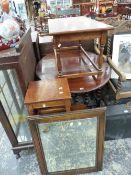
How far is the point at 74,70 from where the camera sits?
1336 millimetres

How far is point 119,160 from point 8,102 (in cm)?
100

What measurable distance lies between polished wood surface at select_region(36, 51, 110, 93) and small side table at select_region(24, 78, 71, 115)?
0.64ft

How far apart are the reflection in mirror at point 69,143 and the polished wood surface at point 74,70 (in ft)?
0.90

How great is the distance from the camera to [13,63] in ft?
2.90

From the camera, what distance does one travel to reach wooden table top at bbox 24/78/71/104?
940 mm

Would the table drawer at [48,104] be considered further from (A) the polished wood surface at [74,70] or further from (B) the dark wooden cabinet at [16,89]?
(A) the polished wood surface at [74,70]

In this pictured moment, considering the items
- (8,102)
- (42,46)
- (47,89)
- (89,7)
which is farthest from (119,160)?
(89,7)

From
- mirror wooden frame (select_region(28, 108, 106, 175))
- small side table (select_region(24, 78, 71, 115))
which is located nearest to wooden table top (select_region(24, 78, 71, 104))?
small side table (select_region(24, 78, 71, 115))

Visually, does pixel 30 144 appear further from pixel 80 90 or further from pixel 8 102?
pixel 80 90

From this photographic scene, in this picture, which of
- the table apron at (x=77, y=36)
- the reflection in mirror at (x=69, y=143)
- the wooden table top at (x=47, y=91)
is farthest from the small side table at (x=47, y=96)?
the table apron at (x=77, y=36)

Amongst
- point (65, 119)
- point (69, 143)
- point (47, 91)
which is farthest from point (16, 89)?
point (69, 143)

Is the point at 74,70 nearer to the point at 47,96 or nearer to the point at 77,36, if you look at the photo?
the point at 77,36

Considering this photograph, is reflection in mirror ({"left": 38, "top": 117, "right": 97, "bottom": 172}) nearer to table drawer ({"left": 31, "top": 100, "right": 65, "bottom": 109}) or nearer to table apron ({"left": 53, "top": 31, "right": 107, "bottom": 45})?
table drawer ({"left": 31, "top": 100, "right": 65, "bottom": 109})

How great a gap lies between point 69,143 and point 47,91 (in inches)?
16.0
